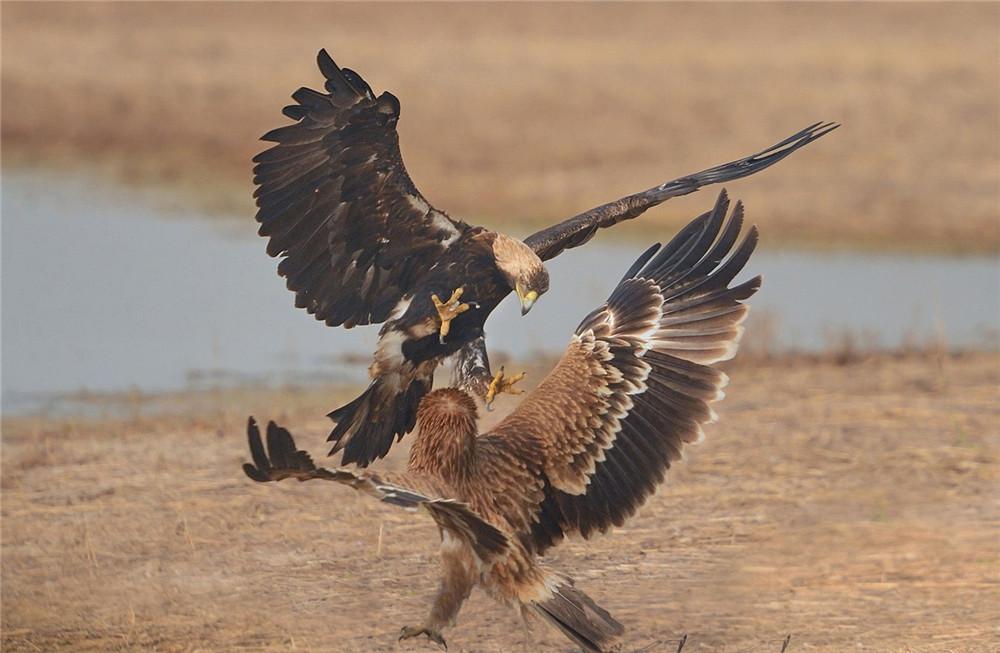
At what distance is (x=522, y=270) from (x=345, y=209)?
782mm

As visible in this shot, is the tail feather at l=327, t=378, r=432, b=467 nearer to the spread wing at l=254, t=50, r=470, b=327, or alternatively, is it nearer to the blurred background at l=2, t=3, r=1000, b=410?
the spread wing at l=254, t=50, r=470, b=327

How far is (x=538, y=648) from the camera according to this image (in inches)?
251

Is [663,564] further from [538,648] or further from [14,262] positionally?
[14,262]

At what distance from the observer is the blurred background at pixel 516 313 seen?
23.1 feet

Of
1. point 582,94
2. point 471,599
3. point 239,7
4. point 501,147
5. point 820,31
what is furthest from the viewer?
point 239,7

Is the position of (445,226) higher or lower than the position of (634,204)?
lower

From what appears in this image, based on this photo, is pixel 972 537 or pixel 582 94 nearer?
pixel 972 537

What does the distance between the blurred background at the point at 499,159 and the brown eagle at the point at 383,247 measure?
4.20 metres

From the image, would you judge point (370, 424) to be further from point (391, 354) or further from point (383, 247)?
point (383, 247)

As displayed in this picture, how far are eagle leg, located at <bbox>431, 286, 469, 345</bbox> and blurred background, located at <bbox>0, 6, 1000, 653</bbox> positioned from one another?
109 cm

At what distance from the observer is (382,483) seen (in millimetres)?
4926

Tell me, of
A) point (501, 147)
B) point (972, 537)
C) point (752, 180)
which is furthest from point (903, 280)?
point (972, 537)

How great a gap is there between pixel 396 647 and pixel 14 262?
8.88 m

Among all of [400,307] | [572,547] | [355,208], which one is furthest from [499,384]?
[572,547]
